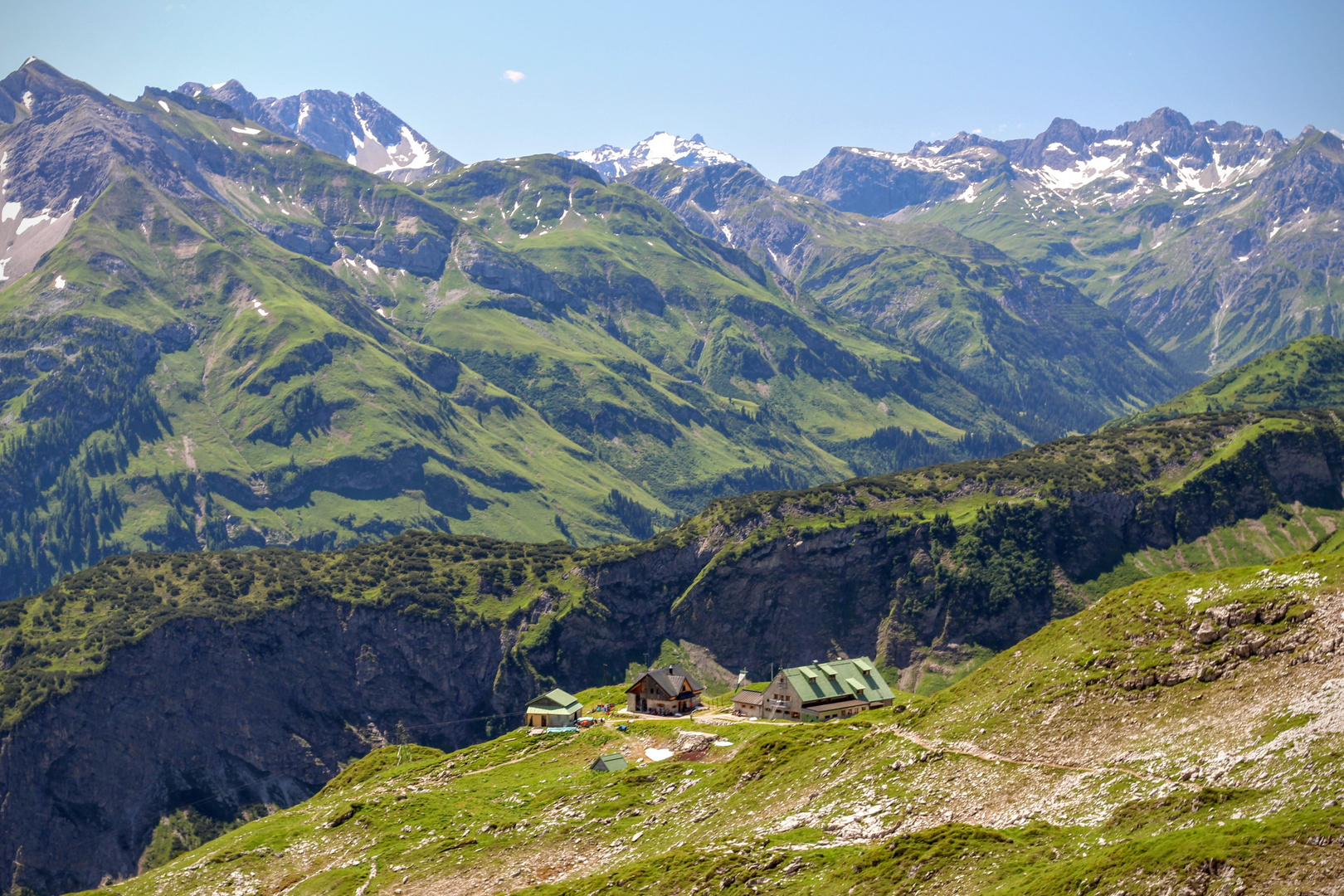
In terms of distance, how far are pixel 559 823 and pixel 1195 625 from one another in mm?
57401

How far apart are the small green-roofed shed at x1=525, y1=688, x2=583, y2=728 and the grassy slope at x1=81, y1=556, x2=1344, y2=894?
30669 mm

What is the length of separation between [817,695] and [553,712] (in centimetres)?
3698

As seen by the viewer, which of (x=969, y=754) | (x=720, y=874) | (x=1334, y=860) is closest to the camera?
(x=1334, y=860)

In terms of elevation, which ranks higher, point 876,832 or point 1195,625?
point 1195,625

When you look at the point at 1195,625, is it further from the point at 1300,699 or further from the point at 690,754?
the point at 690,754

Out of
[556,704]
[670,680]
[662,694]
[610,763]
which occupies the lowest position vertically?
[662,694]

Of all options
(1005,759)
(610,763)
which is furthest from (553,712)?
(1005,759)

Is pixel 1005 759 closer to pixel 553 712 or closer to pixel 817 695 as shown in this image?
pixel 817 695

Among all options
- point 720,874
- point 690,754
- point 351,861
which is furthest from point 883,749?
point 351,861

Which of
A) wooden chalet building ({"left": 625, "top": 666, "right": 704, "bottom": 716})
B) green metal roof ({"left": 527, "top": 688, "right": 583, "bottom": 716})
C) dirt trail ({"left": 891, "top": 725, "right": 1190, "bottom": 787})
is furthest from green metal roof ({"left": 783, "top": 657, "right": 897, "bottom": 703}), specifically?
dirt trail ({"left": 891, "top": 725, "right": 1190, "bottom": 787})

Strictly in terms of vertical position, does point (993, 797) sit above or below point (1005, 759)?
below

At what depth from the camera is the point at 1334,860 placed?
54.4 meters

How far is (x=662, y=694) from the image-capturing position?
6245 inches

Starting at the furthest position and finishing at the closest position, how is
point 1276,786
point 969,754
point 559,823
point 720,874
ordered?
point 559,823, point 969,754, point 720,874, point 1276,786
